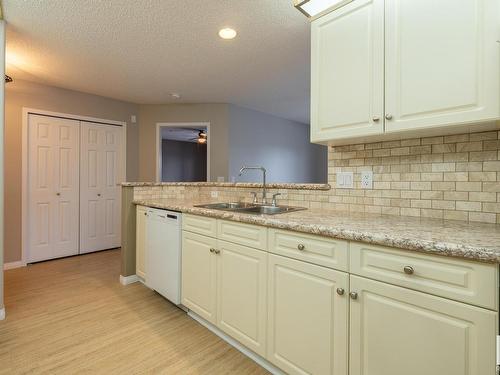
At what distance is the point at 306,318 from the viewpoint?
4.23 feet

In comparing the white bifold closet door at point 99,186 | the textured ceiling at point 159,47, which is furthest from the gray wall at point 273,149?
the white bifold closet door at point 99,186

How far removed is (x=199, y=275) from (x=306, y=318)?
896 millimetres

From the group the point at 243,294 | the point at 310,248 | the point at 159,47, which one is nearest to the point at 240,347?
the point at 243,294

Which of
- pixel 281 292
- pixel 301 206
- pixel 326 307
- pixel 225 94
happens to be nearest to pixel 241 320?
pixel 281 292

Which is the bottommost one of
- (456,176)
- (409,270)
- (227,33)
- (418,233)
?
(409,270)

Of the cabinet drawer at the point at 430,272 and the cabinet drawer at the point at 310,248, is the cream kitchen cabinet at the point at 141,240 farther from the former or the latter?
the cabinet drawer at the point at 430,272

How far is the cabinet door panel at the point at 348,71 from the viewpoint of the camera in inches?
54.6

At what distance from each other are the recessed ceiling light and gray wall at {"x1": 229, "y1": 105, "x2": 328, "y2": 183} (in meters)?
2.22

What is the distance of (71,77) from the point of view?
3320 mm

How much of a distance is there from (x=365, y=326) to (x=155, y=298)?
2.00 metres

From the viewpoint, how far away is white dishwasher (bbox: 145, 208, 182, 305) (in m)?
2.13

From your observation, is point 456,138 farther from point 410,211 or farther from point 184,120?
point 184,120

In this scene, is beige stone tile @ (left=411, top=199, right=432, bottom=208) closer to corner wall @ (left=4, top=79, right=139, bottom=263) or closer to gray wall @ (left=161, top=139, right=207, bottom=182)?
corner wall @ (left=4, top=79, right=139, bottom=263)

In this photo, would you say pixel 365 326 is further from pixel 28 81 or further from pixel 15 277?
pixel 28 81
